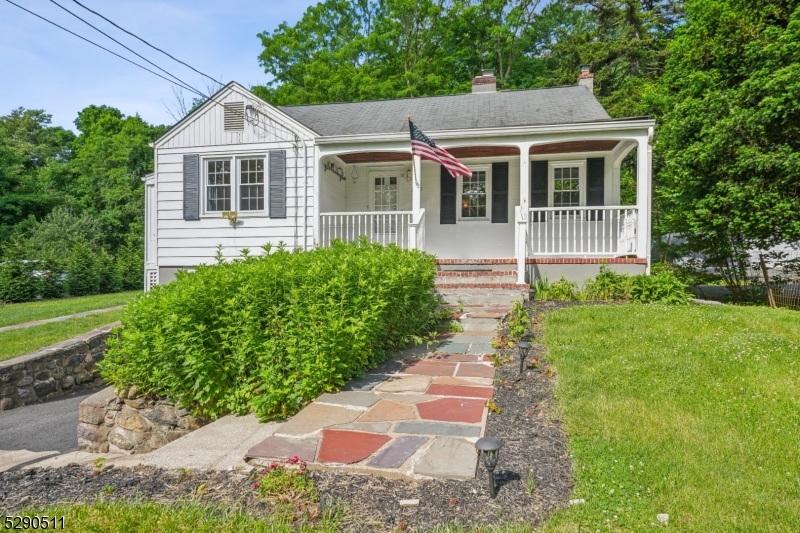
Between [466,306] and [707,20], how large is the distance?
7774 millimetres

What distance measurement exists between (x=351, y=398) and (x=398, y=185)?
25.7 ft

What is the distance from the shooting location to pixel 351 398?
3.56m

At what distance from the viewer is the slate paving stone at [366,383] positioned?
12.6 feet

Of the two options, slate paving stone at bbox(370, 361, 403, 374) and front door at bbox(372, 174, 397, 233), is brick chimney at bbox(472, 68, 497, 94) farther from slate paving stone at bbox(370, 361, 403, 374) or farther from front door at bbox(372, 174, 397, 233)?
slate paving stone at bbox(370, 361, 403, 374)

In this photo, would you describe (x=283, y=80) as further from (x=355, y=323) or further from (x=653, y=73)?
(x=355, y=323)

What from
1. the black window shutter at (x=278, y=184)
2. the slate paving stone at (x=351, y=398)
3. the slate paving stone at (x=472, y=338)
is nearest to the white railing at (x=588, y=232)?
the slate paving stone at (x=472, y=338)

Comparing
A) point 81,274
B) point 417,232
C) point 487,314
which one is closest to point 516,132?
point 417,232

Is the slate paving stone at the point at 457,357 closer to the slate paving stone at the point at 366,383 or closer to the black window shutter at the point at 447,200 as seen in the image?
the slate paving stone at the point at 366,383

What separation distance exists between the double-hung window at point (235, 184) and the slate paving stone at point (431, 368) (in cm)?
643

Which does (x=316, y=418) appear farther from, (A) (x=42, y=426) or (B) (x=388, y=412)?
(A) (x=42, y=426)

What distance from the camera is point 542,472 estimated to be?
2.44 meters

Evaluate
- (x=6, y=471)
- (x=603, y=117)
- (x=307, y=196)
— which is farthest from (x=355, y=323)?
(x=603, y=117)

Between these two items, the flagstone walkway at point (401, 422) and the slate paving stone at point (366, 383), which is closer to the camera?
the flagstone walkway at point (401, 422)

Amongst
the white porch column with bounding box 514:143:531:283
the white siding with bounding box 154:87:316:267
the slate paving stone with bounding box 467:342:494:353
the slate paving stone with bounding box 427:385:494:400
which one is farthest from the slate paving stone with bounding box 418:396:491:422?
the white siding with bounding box 154:87:316:267
